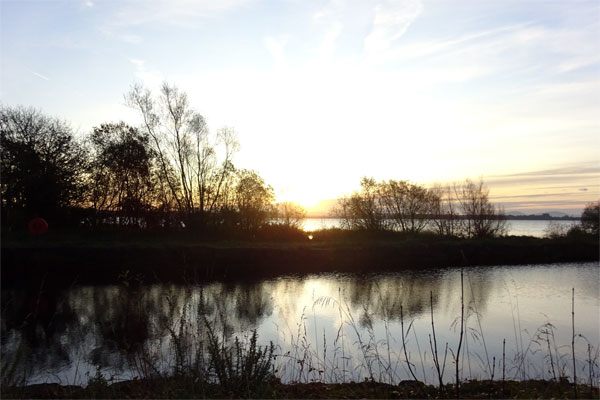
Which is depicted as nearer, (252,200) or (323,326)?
(323,326)

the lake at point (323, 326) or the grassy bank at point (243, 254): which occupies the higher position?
the grassy bank at point (243, 254)

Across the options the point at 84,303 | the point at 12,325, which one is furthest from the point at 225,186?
the point at 12,325

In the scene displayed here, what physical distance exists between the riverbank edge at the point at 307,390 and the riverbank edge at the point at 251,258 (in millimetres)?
10281

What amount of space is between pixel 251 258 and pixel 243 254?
53 cm

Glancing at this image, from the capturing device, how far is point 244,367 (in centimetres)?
488

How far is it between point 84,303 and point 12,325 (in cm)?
328

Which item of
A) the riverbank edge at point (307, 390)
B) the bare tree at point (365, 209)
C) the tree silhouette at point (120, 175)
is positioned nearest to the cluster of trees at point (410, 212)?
the bare tree at point (365, 209)

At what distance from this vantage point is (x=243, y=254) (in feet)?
85.8

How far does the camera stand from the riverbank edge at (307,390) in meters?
4.66

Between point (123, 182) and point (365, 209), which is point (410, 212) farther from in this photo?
point (123, 182)

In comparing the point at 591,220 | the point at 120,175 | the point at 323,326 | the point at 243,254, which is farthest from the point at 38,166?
the point at 591,220

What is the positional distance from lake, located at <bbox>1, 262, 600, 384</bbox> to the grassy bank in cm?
387

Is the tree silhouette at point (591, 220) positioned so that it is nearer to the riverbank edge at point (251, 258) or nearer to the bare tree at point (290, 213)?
the riverbank edge at point (251, 258)

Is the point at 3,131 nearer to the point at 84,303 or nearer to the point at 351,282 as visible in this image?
the point at 84,303
